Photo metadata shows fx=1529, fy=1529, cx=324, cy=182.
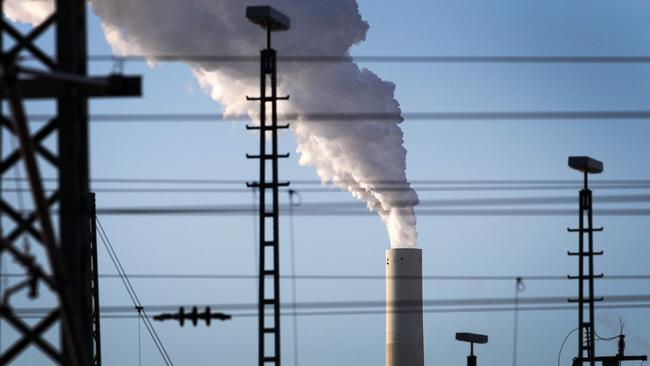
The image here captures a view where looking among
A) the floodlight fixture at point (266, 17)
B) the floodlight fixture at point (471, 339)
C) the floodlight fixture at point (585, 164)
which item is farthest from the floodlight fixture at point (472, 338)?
the floodlight fixture at point (266, 17)

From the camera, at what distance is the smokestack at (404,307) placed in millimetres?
45406

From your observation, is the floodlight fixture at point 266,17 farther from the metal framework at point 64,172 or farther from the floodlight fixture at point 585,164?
the metal framework at point 64,172

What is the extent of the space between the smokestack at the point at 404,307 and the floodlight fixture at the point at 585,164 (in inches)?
610

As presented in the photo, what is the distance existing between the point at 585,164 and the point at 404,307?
640 inches

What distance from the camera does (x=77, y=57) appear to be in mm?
15008

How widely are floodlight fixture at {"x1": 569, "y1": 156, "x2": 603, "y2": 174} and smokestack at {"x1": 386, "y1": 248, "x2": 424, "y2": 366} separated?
15.5 metres

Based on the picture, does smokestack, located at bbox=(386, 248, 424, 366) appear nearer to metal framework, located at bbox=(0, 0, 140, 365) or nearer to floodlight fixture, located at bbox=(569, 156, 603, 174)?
floodlight fixture, located at bbox=(569, 156, 603, 174)

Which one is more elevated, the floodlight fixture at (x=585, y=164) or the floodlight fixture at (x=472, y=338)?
the floodlight fixture at (x=585, y=164)

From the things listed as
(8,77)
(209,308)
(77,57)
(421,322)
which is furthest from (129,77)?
(421,322)

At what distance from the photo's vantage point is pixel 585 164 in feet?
97.5

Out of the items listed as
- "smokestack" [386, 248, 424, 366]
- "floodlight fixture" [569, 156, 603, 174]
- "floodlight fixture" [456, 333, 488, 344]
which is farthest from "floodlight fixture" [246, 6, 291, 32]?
"smokestack" [386, 248, 424, 366]

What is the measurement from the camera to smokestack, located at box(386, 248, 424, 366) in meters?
45.4

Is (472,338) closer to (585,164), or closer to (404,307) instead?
(404,307)

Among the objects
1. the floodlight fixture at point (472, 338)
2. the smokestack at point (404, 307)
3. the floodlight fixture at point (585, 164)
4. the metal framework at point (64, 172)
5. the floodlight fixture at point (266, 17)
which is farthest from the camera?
the smokestack at point (404, 307)
